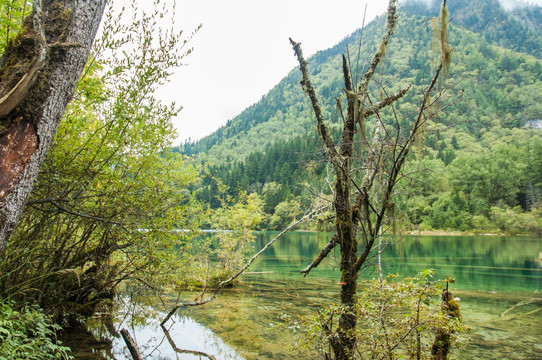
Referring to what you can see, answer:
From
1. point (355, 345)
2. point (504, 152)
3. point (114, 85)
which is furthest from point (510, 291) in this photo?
point (504, 152)

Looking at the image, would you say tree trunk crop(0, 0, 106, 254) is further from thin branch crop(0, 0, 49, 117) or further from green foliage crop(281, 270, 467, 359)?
green foliage crop(281, 270, 467, 359)

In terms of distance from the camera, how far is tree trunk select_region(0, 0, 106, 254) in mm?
2207

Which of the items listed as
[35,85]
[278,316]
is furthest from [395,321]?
[35,85]

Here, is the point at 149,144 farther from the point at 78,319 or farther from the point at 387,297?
the point at 78,319

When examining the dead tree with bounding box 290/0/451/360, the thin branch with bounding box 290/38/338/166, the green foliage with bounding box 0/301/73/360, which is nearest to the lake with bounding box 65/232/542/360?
the dead tree with bounding box 290/0/451/360

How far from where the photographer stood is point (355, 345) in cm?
405

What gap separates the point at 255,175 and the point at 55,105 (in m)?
102

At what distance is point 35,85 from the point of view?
7.90 feet

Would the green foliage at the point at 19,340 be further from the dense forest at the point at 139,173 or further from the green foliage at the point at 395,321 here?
the green foliage at the point at 395,321

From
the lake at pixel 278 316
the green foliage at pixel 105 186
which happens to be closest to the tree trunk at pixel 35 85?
the green foliage at pixel 105 186

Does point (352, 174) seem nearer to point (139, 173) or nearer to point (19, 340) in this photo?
point (139, 173)

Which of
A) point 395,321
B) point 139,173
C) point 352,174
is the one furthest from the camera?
point 139,173

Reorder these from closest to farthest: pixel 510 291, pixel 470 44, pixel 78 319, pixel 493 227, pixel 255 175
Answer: pixel 78 319
pixel 510 291
pixel 493 227
pixel 255 175
pixel 470 44

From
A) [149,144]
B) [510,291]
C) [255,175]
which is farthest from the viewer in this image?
[255,175]
